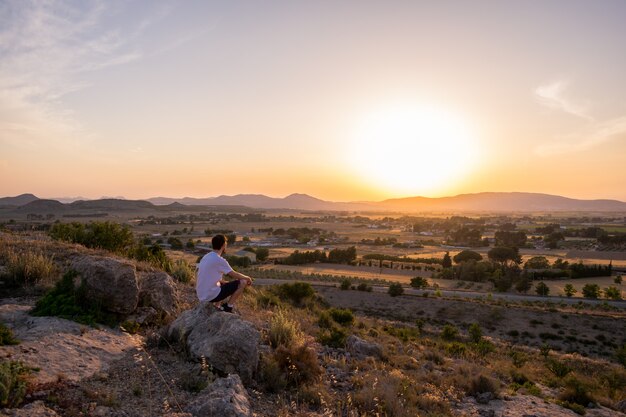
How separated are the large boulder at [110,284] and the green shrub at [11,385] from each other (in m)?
2.93

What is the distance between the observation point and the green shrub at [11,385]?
436 centimetres

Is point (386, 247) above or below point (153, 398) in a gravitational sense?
below

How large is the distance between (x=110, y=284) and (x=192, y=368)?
Result: 2.65 m

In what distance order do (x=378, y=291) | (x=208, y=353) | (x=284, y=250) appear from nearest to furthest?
(x=208, y=353), (x=378, y=291), (x=284, y=250)

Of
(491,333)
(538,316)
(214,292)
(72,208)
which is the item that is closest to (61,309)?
(214,292)

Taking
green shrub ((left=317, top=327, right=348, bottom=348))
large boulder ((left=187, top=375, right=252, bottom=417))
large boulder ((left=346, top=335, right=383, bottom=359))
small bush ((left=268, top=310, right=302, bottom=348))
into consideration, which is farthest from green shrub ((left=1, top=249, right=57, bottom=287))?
large boulder ((left=346, top=335, right=383, bottom=359))

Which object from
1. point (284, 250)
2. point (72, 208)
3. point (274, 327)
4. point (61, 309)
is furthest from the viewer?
point (72, 208)

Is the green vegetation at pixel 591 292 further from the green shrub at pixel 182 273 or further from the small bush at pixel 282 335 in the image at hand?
the small bush at pixel 282 335

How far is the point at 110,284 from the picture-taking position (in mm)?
7801

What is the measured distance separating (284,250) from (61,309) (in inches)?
3189

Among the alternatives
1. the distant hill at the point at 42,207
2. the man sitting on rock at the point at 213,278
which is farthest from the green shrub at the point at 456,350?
the distant hill at the point at 42,207

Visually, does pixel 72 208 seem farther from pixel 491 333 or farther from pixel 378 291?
pixel 491 333

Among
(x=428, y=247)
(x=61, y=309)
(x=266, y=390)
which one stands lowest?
(x=428, y=247)

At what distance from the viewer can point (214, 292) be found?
812 cm
